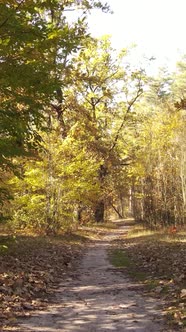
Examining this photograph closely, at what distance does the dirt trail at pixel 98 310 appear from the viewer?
18.1 feet

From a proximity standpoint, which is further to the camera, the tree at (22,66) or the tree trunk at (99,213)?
the tree trunk at (99,213)

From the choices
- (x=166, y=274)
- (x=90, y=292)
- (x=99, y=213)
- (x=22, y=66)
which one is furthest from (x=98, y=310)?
(x=99, y=213)

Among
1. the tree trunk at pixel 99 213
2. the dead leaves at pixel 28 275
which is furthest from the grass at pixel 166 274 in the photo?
the tree trunk at pixel 99 213

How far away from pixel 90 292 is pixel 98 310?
4.81 feet

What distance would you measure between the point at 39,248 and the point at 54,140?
7.06 m

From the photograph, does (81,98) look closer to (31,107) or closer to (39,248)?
(39,248)

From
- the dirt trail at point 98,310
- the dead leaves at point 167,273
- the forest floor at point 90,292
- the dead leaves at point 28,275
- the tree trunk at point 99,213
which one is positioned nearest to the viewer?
the dirt trail at point 98,310

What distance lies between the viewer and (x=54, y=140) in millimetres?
19000

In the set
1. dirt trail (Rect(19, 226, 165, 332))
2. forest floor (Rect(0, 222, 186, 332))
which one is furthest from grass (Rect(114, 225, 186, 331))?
dirt trail (Rect(19, 226, 165, 332))

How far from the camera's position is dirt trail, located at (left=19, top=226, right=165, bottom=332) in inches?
218

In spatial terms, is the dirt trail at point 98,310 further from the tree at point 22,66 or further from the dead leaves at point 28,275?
the tree at point 22,66

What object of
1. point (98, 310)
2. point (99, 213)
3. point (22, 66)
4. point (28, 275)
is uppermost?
point (22, 66)

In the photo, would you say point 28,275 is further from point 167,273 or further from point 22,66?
point 22,66

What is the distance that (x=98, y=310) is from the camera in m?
6.45
